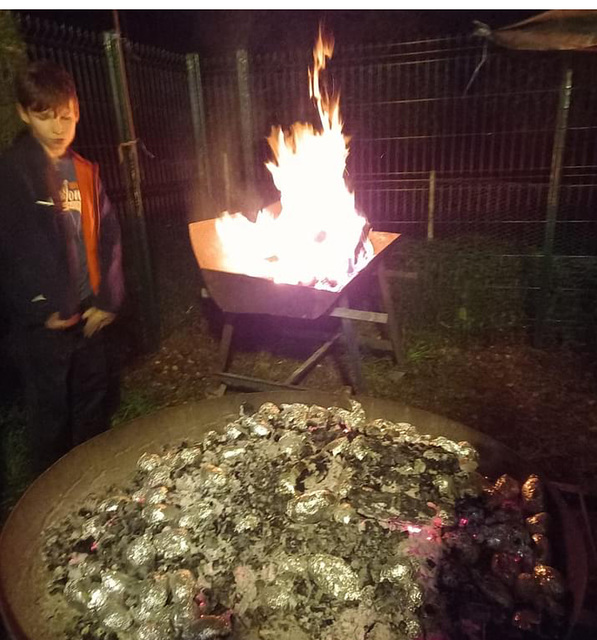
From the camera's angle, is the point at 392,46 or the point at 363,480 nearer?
the point at 363,480

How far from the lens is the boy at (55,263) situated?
271 cm

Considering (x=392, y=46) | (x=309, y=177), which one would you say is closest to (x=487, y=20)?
(x=392, y=46)

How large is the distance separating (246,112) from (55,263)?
13.3 feet

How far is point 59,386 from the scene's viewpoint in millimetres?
3092

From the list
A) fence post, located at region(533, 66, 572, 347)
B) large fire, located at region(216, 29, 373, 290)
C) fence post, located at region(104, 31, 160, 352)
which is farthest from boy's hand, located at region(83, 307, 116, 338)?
fence post, located at region(533, 66, 572, 347)

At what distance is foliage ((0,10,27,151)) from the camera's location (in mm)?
3627

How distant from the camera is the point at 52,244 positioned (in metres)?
2.84

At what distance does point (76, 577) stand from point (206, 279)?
6.59ft

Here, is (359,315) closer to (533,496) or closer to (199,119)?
(533,496)

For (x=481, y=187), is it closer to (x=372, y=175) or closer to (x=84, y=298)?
(x=372, y=175)

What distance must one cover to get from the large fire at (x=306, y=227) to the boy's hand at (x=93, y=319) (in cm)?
96

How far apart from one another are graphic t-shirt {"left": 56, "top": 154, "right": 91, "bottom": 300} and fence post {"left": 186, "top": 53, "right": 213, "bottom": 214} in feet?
11.5

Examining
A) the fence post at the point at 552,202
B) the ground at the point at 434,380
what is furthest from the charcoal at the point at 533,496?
the fence post at the point at 552,202

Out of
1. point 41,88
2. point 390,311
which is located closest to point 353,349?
point 390,311
